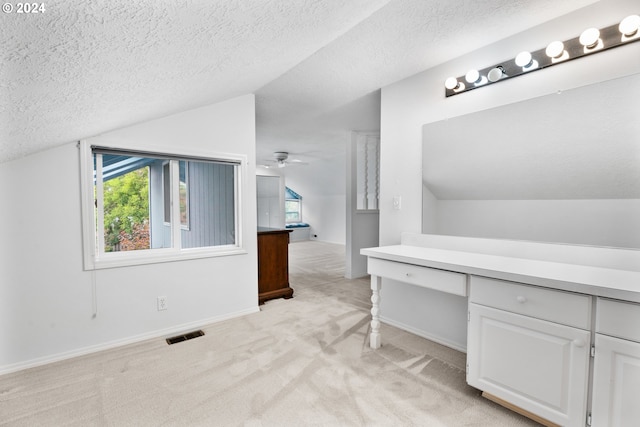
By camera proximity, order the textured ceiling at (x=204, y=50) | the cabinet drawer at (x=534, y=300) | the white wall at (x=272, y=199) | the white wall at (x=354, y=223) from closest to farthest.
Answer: the textured ceiling at (x=204, y=50), the cabinet drawer at (x=534, y=300), the white wall at (x=354, y=223), the white wall at (x=272, y=199)

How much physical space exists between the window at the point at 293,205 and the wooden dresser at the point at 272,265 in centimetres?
602

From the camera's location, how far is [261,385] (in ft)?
5.61

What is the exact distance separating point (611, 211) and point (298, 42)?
2.03 m

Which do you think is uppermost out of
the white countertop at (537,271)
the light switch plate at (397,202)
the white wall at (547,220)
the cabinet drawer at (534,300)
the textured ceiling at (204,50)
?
the textured ceiling at (204,50)

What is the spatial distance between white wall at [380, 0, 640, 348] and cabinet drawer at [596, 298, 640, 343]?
39.6 inches

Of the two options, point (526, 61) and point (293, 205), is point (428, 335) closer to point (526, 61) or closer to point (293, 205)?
point (526, 61)

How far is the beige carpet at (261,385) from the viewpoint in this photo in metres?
1.46

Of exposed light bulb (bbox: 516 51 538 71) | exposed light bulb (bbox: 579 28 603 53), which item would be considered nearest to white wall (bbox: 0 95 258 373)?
exposed light bulb (bbox: 516 51 538 71)

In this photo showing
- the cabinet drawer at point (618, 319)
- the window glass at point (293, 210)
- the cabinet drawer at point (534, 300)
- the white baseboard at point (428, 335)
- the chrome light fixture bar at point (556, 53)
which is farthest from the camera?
the window glass at point (293, 210)

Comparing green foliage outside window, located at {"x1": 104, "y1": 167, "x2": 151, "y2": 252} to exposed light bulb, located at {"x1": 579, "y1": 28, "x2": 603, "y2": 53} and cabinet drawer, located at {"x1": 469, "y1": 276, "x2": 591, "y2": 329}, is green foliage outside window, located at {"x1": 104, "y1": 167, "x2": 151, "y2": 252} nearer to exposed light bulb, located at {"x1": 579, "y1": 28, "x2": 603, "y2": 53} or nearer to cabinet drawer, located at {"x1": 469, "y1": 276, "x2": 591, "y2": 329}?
cabinet drawer, located at {"x1": 469, "y1": 276, "x2": 591, "y2": 329}

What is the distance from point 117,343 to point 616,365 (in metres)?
3.02

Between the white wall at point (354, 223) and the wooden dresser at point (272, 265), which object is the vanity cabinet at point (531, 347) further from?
the white wall at point (354, 223)

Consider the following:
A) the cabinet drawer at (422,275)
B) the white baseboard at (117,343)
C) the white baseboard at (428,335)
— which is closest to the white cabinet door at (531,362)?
the cabinet drawer at (422,275)

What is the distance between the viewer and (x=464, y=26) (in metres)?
1.75
